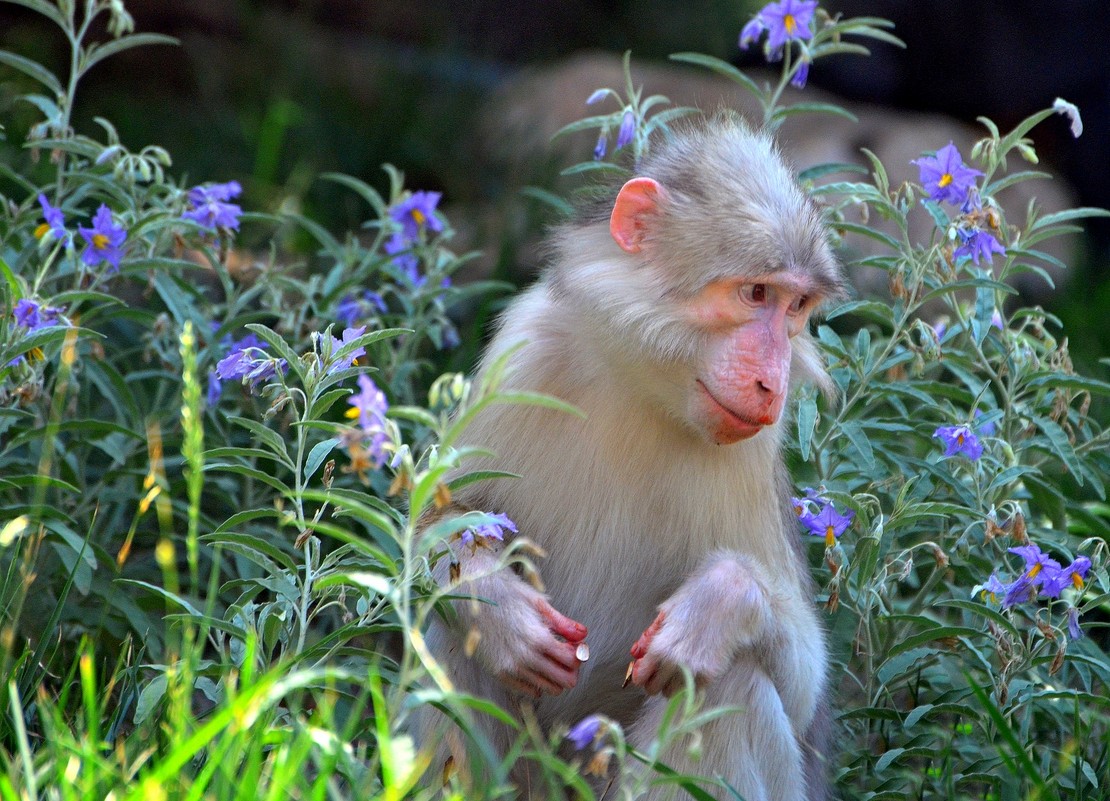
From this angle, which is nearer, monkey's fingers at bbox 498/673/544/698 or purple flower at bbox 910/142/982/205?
monkey's fingers at bbox 498/673/544/698

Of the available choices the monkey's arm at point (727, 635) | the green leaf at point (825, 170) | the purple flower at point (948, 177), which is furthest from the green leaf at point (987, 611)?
the green leaf at point (825, 170)

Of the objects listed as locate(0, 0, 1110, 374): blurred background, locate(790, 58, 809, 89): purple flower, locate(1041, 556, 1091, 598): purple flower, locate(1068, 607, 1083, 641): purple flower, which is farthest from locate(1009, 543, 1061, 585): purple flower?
locate(0, 0, 1110, 374): blurred background

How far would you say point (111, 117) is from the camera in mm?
7664

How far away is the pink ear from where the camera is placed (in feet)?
10.0

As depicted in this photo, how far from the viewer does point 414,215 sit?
4.48m

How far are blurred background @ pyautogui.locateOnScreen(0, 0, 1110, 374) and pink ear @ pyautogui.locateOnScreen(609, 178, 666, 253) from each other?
350 centimetres

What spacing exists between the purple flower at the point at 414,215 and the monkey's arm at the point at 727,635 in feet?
6.23

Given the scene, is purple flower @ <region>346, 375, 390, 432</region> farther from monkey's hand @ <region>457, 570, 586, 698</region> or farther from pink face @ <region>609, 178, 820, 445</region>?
pink face @ <region>609, 178, 820, 445</region>

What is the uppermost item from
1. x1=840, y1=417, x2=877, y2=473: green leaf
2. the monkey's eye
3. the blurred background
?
the monkey's eye

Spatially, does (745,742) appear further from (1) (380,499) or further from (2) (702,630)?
(1) (380,499)

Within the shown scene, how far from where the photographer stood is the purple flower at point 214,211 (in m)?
3.86

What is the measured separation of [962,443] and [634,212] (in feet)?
3.22

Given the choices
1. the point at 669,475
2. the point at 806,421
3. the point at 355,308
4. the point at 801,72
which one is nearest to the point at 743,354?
the point at 669,475

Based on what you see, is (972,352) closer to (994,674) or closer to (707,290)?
(994,674)
